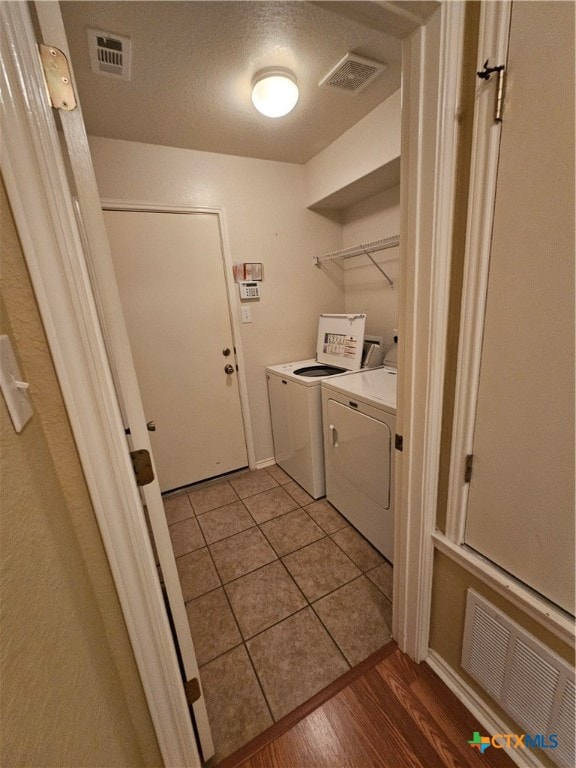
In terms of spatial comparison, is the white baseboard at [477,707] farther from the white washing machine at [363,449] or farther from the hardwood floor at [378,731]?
the white washing machine at [363,449]

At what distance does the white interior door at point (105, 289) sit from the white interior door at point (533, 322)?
0.91m

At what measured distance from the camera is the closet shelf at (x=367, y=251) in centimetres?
204

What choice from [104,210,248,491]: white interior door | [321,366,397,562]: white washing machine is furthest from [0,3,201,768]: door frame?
[104,210,248,491]: white interior door

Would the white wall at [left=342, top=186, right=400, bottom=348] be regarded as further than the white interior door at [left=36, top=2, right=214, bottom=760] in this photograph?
Yes

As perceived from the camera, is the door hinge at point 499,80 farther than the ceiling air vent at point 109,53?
No

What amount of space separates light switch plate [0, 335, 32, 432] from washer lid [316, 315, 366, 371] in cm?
205

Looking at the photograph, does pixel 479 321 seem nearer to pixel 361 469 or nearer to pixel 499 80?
pixel 499 80

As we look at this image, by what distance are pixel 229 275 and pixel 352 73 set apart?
1356 millimetres

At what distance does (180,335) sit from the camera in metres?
2.34

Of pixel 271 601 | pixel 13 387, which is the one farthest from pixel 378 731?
pixel 13 387

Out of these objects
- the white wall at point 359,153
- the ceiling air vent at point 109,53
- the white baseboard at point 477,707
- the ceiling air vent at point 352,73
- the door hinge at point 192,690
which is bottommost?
the white baseboard at point 477,707

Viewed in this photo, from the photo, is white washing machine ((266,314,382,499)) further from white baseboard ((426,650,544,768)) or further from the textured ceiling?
the textured ceiling

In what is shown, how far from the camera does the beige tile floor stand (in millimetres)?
1202

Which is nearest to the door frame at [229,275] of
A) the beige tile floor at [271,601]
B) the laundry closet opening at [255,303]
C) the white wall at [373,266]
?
the laundry closet opening at [255,303]
